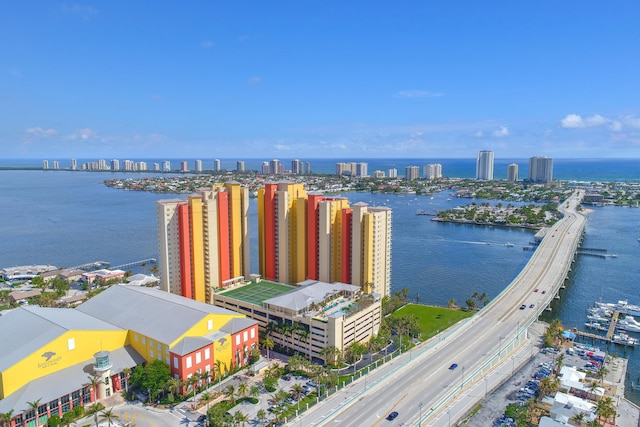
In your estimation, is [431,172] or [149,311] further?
[431,172]

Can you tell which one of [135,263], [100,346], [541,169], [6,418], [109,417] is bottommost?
[135,263]

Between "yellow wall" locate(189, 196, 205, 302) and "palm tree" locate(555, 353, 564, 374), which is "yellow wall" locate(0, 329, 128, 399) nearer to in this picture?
"yellow wall" locate(189, 196, 205, 302)

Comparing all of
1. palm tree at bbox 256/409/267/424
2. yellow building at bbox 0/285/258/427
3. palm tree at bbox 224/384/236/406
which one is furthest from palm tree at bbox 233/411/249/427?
yellow building at bbox 0/285/258/427

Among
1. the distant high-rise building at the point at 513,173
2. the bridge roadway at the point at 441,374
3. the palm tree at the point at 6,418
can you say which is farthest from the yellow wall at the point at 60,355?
the distant high-rise building at the point at 513,173

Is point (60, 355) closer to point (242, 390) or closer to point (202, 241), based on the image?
point (242, 390)

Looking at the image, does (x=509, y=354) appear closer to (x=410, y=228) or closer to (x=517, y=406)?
(x=517, y=406)

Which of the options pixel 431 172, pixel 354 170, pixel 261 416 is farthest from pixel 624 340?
pixel 354 170
